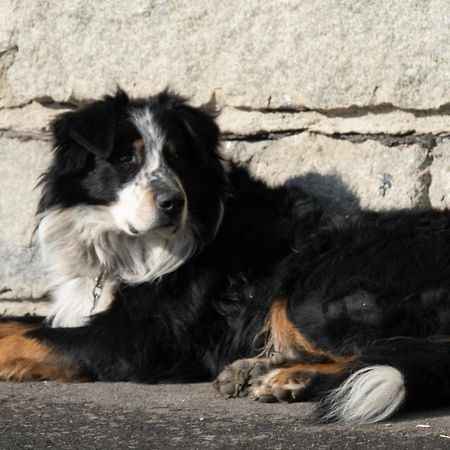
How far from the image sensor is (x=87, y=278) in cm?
536

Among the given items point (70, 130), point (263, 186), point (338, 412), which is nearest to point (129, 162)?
point (70, 130)

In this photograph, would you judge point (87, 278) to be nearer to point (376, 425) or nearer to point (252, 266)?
point (252, 266)

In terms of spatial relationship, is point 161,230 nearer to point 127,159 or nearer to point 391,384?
point 127,159

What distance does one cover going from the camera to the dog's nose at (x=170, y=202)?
193 inches

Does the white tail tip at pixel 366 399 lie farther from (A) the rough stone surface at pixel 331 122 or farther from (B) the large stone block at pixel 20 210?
(B) the large stone block at pixel 20 210

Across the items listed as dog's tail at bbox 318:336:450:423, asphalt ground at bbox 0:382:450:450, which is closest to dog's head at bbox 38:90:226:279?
asphalt ground at bbox 0:382:450:450

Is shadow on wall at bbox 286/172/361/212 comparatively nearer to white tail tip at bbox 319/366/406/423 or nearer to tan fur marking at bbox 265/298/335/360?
tan fur marking at bbox 265/298/335/360

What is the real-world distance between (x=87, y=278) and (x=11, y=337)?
0.47 m

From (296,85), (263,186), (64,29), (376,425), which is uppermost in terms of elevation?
(64,29)

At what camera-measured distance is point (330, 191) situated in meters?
5.55

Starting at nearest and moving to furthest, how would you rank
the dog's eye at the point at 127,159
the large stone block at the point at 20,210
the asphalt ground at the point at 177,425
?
the asphalt ground at the point at 177,425, the dog's eye at the point at 127,159, the large stone block at the point at 20,210

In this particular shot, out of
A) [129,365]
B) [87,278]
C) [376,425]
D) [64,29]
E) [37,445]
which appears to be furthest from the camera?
[64,29]

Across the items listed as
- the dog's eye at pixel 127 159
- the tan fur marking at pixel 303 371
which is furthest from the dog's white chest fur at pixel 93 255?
the tan fur marking at pixel 303 371

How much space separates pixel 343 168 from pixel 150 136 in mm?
997
